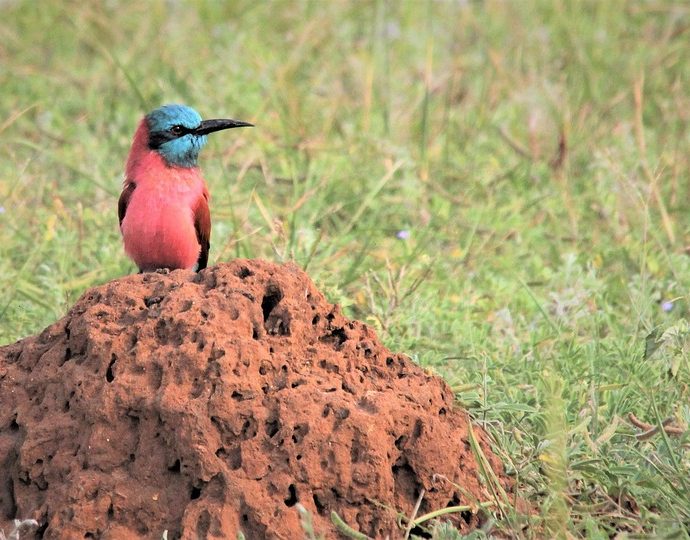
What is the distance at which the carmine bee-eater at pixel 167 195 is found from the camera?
4785mm

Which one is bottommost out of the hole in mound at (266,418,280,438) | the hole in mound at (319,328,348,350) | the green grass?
the green grass

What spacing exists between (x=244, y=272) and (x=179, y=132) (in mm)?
1750

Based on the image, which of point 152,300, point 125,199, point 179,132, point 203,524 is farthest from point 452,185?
point 203,524

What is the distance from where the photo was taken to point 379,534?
3.17 m

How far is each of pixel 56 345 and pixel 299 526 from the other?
0.93 metres

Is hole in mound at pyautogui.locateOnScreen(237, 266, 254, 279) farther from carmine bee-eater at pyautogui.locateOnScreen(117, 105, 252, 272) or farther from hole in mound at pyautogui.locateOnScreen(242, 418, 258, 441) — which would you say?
carmine bee-eater at pyautogui.locateOnScreen(117, 105, 252, 272)

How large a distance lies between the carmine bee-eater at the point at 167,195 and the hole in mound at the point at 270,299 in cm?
132

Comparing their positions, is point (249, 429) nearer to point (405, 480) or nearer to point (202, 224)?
point (405, 480)

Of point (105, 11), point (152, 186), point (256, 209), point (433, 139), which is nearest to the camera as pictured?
point (152, 186)

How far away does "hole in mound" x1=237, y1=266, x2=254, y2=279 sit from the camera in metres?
3.53

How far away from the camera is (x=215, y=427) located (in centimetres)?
314

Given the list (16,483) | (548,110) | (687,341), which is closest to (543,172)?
(548,110)

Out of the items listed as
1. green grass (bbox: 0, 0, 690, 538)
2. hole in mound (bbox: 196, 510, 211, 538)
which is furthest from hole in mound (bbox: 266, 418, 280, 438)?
green grass (bbox: 0, 0, 690, 538)

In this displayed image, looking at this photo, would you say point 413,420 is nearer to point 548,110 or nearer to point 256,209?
point 256,209
